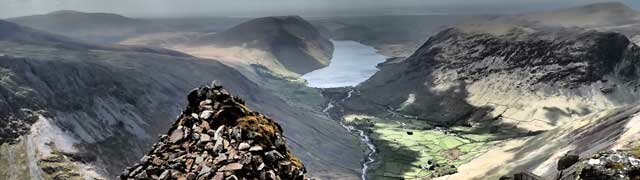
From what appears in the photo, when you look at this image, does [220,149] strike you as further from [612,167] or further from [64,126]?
[64,126]

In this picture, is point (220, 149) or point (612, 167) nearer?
point (612, 167)

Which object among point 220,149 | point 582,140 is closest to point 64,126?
point 582,140

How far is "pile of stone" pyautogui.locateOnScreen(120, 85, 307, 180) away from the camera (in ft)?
86.6

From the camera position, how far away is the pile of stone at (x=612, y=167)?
22344mm

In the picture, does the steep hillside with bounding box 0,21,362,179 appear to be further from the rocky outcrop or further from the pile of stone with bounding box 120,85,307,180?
the rocky outcrop

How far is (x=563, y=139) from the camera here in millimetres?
169500

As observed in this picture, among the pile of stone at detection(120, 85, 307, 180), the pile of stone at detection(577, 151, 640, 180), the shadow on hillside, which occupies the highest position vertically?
the pile of stone at detection(577, 151, 640, 180)

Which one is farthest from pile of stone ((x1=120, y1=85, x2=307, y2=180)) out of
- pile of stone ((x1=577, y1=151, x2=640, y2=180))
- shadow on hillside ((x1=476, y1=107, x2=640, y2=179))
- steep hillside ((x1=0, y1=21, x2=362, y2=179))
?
steep hillside ((x1=0, y1=21, x2=362, y2=179))

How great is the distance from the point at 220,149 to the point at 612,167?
1597cm

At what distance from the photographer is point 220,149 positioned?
90.6 feet

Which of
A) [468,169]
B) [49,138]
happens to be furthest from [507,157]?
[49,138]

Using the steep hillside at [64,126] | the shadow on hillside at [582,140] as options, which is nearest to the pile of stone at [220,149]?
the shadow on hillside at [582,140]

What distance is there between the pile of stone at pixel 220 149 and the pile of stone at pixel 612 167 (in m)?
12.1

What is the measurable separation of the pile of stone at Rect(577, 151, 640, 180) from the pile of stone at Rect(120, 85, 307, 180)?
39.6 feet
